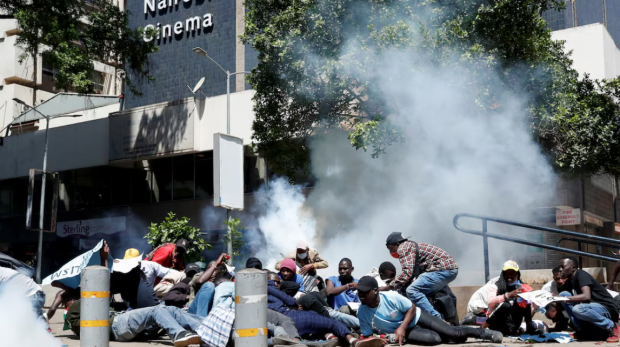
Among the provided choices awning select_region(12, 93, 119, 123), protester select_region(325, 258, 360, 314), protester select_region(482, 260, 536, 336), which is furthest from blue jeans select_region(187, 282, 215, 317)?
awning select_region(12, 93, 119, 123)

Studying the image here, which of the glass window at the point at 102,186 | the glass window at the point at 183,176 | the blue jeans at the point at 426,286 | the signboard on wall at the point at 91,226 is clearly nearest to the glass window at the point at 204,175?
the glass window at the point at 183,176

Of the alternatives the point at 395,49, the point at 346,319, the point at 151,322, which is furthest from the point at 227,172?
the point at 151,322

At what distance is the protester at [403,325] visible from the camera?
686cm

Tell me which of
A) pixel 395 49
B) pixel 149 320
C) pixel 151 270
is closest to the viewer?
pixel 149 320

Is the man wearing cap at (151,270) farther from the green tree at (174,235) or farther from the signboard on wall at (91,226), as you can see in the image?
the signboard on wall at (91,226)

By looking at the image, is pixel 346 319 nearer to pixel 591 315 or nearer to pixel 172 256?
pixel 591 315

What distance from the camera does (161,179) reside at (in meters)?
27.3

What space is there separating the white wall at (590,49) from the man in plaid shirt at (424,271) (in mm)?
14342

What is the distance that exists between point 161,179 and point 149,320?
20.6 meters

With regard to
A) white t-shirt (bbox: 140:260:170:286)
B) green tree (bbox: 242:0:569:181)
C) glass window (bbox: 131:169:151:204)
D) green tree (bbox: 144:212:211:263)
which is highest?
green tree (bbox: 242:0:569:181)

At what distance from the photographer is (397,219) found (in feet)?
65.8

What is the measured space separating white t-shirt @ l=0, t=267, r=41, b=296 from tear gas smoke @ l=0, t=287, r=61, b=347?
0.10 meters

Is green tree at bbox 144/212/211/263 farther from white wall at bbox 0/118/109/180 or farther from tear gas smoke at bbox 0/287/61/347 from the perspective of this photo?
white wall at bbox 0/118/109/180

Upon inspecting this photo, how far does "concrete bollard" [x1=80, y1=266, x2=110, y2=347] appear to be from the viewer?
592 cm
